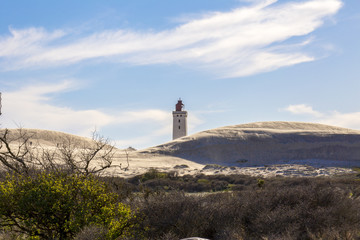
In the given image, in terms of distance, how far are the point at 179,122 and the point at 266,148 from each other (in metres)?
24.3

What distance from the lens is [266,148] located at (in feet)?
236

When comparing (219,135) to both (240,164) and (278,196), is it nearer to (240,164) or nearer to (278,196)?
(240,164)

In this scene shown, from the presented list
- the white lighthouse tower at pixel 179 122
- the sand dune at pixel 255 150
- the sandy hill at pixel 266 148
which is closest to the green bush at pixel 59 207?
the sand dune at pixel 255 150

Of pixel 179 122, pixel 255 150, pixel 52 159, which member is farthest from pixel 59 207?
pixel 179 122

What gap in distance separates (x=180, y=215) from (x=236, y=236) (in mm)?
1688

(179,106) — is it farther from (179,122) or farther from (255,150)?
(255,150)

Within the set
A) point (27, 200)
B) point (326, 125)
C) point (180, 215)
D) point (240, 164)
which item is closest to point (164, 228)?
point (180, 215)

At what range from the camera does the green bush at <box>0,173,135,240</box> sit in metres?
10.8

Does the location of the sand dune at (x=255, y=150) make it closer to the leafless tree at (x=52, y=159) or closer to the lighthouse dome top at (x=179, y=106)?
the lighthouse dome top at (x=179, y=106)

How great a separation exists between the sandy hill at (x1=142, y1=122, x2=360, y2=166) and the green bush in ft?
177

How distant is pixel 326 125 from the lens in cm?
9756

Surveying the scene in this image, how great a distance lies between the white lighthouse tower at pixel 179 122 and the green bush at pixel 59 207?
3113 inches

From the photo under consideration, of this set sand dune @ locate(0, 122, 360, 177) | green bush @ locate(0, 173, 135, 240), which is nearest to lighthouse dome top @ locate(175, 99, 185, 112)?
sand dune @ locate(0, 122, 360, 177)

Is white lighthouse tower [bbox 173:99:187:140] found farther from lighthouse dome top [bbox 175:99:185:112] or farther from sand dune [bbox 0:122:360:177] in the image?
sand dune [bbox 0:122:360:177]
